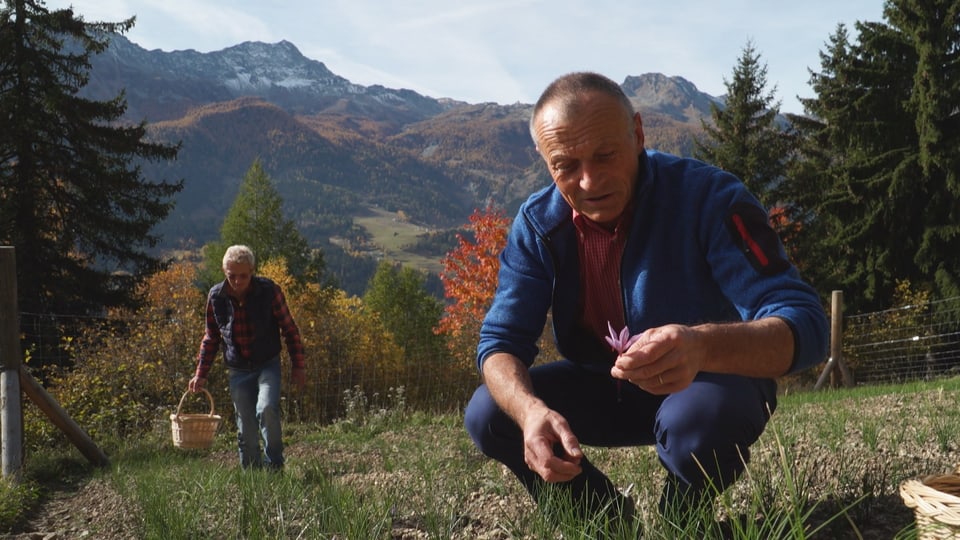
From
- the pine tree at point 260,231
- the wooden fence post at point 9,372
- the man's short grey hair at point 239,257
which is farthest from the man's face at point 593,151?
the pine tree at point 260,231

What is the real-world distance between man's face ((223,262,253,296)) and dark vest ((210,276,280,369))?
0.08 meters

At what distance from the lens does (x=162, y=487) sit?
10.7ft

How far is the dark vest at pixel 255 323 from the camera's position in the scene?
239 inches

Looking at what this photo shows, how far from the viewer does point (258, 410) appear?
592 cm

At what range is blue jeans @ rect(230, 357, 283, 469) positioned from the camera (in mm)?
5875

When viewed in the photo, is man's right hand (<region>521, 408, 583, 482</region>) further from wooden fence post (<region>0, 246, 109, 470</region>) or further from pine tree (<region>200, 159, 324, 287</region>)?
pine tree (<region>200, 159, 324, 287</region>)

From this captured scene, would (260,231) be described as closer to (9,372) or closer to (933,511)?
(9,372)

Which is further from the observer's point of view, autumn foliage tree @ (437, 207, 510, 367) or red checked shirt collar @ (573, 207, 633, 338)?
autumn foliage tree @ (437, 207, 510, 367)

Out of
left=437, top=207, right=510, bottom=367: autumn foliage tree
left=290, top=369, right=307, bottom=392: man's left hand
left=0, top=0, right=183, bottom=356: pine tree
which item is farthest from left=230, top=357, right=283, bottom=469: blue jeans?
left=437, top=207, right=510, bottom=367: autumn foliage tree

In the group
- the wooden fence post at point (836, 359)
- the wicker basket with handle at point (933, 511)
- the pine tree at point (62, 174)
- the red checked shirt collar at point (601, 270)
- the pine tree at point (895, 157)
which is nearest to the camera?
the wicker basket with handle at point (933, 511)

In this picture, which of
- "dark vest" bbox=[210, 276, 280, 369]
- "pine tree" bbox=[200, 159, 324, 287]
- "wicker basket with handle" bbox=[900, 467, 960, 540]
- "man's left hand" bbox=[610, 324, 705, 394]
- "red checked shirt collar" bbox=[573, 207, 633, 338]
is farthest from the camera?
"pine tree" bbox=[200, 159, 324, 287]

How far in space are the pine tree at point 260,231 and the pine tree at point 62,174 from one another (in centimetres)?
3078

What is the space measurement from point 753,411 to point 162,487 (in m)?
2.32

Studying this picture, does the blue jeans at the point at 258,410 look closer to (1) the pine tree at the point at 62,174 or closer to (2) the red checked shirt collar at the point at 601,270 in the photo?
(2) the red checked shirt collar at the point at 601,270
